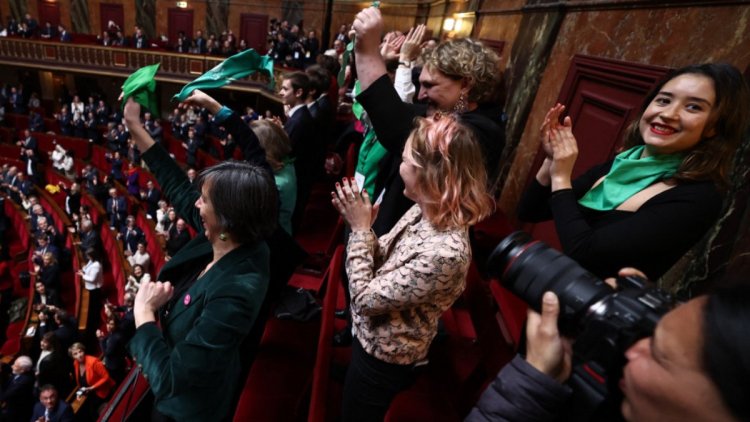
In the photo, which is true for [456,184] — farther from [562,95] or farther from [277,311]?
[562,95]

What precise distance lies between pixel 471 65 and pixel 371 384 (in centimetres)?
89

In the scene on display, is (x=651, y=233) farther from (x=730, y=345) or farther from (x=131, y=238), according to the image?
(x=131, y=238)

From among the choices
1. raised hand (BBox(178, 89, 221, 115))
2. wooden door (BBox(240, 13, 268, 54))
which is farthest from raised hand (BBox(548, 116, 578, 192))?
wooden door (BBox(240, 13, 268, 54))

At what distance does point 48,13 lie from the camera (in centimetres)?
1049

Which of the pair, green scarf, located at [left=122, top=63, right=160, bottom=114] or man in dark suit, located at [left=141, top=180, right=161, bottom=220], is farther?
man in dark suit, located at [left=141, top=180, right=161, bottom=220]

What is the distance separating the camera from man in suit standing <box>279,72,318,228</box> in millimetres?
1823

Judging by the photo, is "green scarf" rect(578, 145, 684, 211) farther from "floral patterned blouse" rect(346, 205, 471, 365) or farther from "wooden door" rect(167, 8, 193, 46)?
"wooden door" rect(167, 8, 193, 46)

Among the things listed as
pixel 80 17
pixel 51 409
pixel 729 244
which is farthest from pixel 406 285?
pixel 80 17

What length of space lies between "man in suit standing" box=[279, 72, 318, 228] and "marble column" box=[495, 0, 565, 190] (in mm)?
1095

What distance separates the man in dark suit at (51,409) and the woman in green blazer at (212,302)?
7.31 ft

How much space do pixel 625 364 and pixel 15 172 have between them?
26.6 ft

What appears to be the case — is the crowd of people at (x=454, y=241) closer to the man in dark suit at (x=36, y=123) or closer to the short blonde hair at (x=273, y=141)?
the short blonde hair at (x=273, y=141)

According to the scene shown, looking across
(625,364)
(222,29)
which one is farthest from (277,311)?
(222,29)

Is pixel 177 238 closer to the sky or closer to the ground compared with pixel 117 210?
closer to the sky
